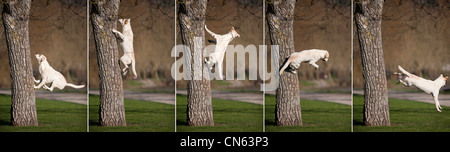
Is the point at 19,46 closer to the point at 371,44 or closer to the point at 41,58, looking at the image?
the point at 41,58

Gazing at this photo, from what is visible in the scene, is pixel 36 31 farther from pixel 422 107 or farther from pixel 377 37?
pixel 422 107

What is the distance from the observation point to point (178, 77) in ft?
37.2

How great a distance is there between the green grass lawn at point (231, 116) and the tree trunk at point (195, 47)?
0.48 metres

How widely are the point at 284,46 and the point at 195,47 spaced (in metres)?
1.59

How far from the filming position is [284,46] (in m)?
10.9

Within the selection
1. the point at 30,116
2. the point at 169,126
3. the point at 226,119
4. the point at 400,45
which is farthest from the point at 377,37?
the point at 30,116

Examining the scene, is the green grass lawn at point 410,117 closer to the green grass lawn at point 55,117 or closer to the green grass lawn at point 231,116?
the green grass lawn at point 231,116

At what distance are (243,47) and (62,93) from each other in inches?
159

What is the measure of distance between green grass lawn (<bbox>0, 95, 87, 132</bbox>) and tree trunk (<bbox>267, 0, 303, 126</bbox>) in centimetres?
388

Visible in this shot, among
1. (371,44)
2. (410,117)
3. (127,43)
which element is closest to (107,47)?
(127,43)

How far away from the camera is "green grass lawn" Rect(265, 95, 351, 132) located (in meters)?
11.3

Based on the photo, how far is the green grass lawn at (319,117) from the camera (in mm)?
11260

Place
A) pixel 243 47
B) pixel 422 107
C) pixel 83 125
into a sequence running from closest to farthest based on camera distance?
pixel 243 47 → pixel 83 125 → pixel 422 107

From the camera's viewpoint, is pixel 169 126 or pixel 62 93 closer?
pixel 169 126
